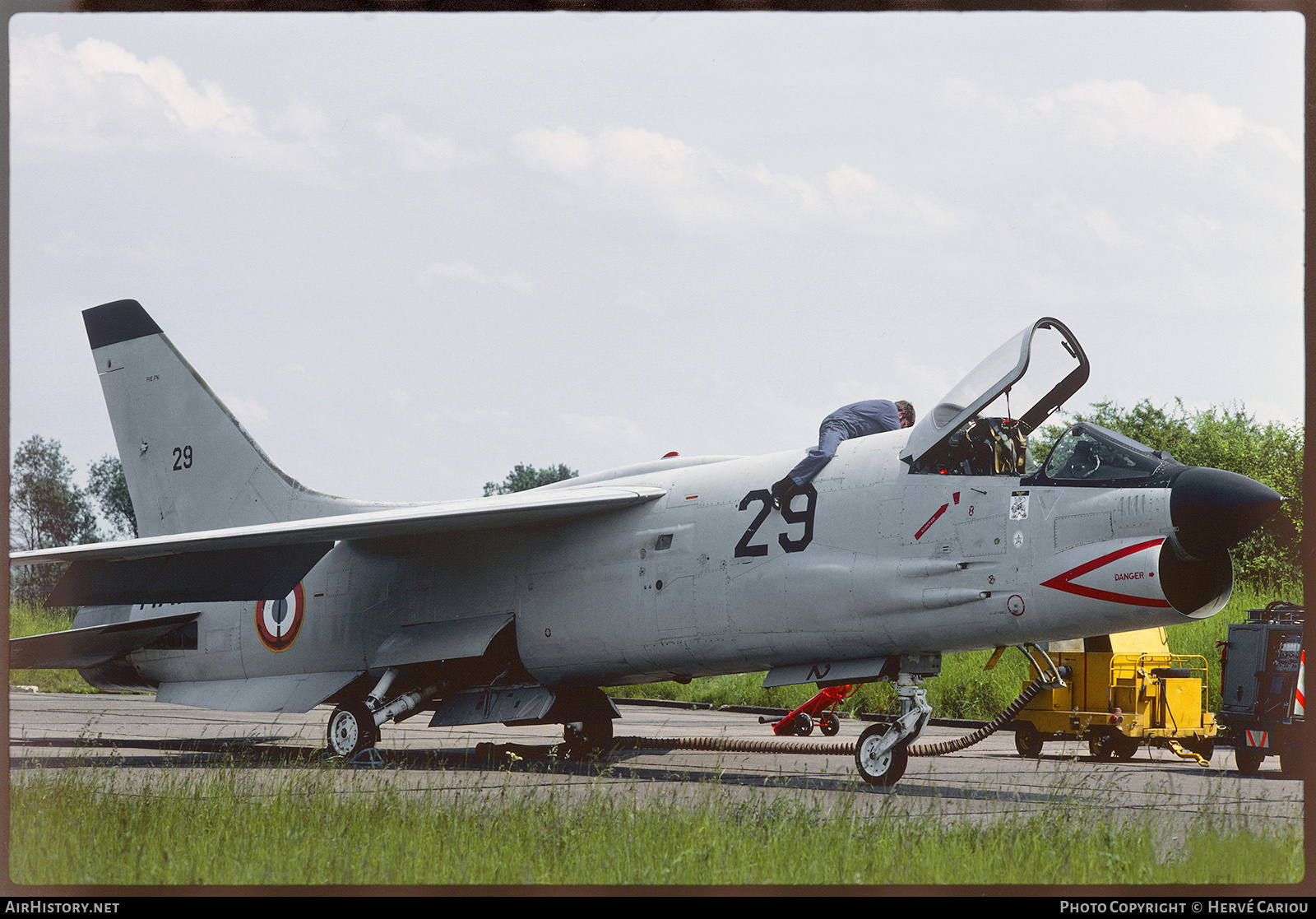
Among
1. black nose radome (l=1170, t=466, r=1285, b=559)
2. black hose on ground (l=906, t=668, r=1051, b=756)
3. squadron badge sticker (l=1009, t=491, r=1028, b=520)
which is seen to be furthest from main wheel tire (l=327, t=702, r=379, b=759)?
black nose radome (l=1170, t=466, r=1285, b=559)

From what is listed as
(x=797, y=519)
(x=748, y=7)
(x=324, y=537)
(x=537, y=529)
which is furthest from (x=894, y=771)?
(x=748, y=7)

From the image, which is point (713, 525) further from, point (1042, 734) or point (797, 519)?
point (1042, 734)

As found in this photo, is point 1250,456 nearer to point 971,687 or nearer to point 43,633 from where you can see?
point 971,687

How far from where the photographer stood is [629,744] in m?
14.1

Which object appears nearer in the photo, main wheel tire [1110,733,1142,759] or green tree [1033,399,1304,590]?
main wheel tire [1110,733,1142,759]

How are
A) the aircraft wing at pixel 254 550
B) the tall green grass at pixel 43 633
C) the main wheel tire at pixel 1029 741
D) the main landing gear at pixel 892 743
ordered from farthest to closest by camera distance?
the tall green grass at pixel 43 633 → the main wheel tire at pixel 1029 741 → the aircraft wing at pixel 254 550 → the main landing gear at pixel 892 743

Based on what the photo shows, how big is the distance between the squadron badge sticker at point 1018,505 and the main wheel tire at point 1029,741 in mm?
5586

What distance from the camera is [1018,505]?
909 cm

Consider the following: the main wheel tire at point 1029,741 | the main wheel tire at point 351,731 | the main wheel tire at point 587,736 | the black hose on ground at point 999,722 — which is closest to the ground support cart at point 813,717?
the main wheel tire at point 1029,741

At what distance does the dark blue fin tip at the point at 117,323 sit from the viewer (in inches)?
622

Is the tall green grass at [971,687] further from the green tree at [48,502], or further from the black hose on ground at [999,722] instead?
the green tree at [48,502]

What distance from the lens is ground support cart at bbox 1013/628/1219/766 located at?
13016 millimetres

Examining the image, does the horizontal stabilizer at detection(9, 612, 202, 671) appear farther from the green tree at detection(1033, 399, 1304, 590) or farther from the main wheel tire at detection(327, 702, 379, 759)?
the green tree at detection(1033, 399, 1304, 590)

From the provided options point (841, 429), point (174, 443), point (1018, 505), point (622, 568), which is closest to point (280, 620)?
point (174, 443)
